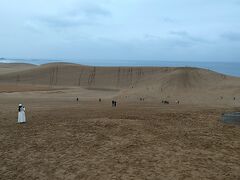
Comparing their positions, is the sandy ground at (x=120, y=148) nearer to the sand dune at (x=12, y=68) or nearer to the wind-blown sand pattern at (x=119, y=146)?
the wind-blown sand pattern at (x=119, y=146)

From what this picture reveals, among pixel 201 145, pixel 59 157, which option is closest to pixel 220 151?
pixel 201 145

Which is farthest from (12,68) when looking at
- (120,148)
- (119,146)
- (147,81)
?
(120,148)

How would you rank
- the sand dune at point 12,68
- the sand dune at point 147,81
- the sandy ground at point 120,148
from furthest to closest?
the sand dune at point 12,68, the sand dune at point 147,81, the sandy ground at point 120,148

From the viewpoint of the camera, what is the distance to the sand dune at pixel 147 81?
98.6 ft

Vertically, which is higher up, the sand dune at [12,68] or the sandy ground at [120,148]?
the sand dune at [12,68]

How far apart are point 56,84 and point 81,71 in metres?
5.04

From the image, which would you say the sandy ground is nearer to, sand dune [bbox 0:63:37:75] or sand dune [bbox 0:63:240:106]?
sand dune [bbox 0:63:240:106]

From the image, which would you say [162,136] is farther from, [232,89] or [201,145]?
[232,89]

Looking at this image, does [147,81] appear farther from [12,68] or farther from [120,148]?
[12,68]

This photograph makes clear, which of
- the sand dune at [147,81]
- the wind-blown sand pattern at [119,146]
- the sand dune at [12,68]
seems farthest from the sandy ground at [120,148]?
the sand dune at [12,68]

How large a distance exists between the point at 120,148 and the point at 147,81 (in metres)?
27.9

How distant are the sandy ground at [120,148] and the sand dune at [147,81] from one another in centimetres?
1335

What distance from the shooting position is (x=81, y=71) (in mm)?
52438

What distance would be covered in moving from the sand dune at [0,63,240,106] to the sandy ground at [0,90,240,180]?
13.4 m
